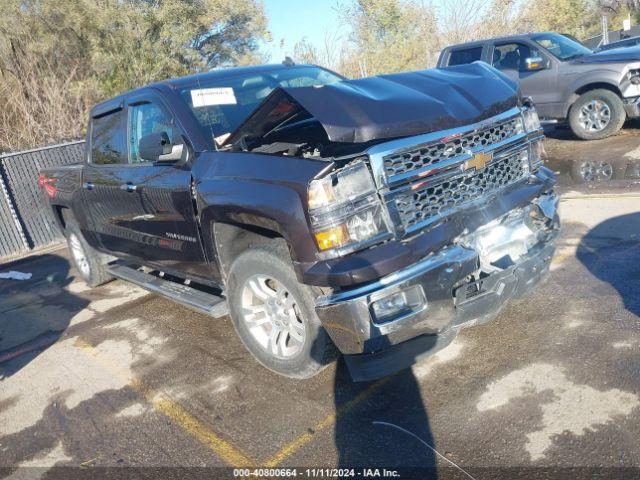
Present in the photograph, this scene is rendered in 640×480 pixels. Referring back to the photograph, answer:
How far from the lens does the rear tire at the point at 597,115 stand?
30.3ft

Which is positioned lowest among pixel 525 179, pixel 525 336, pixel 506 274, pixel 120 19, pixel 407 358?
pixel 525 336

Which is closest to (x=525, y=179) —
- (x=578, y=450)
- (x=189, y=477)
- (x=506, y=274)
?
(x=506, y=274)

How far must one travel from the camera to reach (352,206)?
9.04 ft

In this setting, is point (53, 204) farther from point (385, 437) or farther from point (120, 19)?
point (120, 19)

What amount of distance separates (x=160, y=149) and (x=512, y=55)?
28.6ft

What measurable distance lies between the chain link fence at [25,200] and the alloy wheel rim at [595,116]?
8.60 metres

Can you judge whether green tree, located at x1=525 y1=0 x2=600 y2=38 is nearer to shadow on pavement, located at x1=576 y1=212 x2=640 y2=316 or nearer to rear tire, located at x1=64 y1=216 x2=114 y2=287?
shadow on pavement, located at x1=576 y1=212 x2=640 y2=316

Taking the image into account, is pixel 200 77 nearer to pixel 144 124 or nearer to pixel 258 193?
pixel 144 124

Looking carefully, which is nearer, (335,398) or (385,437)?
(385,437)

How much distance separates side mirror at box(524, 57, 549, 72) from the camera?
9703mm

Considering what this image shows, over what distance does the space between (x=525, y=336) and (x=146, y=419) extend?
98.8 inches

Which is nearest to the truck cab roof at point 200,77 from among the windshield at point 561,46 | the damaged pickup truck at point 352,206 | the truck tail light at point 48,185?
the damaged pickup truck at point 352,206

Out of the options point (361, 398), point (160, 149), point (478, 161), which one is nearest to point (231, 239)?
point (160, 149)

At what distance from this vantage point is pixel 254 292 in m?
3.49
